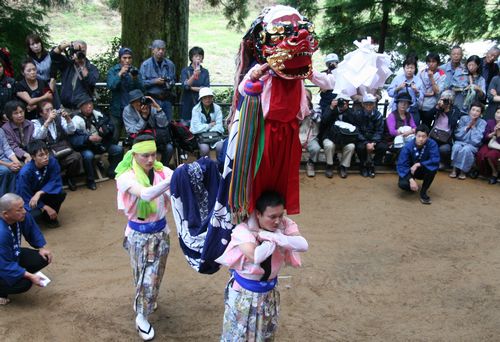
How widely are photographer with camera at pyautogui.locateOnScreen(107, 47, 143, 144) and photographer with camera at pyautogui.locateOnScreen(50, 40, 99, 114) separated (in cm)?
31

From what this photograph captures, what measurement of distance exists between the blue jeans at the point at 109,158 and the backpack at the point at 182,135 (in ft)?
2.55

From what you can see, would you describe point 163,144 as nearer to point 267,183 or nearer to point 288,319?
point 288,319

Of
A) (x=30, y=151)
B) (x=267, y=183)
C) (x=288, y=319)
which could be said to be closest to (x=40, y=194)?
(x=30, y=151)

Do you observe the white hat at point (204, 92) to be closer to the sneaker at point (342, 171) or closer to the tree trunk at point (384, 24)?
the sneaker at point (342, 171)

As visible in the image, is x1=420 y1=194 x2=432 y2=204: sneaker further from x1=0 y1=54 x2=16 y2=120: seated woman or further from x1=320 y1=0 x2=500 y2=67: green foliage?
x1=0 y1=54 x2=16 y2=120: seated woman

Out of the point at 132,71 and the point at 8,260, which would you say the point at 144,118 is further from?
the point at 8,260

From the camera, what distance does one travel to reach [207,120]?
25.1 feet

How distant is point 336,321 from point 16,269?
2.80 m

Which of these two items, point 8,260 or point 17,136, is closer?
point 8,260

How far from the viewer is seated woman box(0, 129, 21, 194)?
6.25 m

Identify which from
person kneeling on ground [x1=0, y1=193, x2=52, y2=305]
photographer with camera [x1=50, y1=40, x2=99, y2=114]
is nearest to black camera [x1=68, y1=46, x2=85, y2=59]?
photographer with camera [x1=50, y1=40, x2=99, y2=114]

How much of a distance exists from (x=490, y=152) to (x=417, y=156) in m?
1.26

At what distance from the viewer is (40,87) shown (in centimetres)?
698

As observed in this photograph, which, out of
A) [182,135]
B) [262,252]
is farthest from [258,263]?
[182,135]
